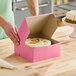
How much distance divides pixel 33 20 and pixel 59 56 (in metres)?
0.35

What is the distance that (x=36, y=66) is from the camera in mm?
1821

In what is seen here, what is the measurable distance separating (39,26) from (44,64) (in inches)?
14.3

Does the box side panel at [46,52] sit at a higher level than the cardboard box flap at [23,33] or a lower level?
lower

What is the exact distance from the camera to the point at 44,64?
1.85 m

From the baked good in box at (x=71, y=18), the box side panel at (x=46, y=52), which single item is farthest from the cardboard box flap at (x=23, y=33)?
the baked good in box at (x=71, y=18)

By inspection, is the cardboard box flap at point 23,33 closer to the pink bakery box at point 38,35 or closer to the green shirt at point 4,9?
the pink bakery box at point 38,35

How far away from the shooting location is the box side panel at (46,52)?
6.13 ft

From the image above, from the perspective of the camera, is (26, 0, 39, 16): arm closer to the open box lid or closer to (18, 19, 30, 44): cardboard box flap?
the open box lid

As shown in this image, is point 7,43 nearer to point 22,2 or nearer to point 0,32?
point 0,32

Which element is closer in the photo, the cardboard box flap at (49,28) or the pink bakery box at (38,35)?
the pink bakery box at (38,35)

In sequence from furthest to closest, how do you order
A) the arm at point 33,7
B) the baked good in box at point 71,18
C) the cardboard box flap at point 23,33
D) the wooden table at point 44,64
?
the arm at point 33,7 < the baked good in box at point 71,18 < the cardboard box flap at point 23,33 < the wooden table at point 44,64

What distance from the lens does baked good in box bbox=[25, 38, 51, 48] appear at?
76.0 inches

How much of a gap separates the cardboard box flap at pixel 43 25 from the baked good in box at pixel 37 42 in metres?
0.07

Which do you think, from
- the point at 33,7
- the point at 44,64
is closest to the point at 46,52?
the point at 44,64
